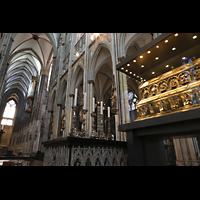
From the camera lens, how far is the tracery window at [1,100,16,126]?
2947cm

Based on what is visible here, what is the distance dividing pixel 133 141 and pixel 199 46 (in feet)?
6.55

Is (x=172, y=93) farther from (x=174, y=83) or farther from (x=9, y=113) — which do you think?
(x=9, y=113)

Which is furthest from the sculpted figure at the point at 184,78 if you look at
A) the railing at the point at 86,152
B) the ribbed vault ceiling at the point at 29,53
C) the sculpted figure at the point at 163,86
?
the ribbed vault ceiling at the point at 29,53

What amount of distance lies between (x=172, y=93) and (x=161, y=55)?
88cm

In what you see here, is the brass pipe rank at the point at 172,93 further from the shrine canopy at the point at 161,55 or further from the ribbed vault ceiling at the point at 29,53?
the ribbed vault ceiling at the point at 29,53

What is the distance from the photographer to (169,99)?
72.7 inches

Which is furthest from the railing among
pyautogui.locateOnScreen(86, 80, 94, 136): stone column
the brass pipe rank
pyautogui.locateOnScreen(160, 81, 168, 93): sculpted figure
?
pyautogui.locateOnScreen(86, 80, 94, 136): stone column

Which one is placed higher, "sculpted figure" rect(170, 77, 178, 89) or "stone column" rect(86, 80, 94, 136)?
"stone column" rect(86, 80, 94, 136)

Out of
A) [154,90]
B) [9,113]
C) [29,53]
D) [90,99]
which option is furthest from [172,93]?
[9,113]

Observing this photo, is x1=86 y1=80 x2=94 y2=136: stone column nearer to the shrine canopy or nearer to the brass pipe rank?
the shrine canopy

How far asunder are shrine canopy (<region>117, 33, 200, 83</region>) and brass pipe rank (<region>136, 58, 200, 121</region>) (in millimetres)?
211
